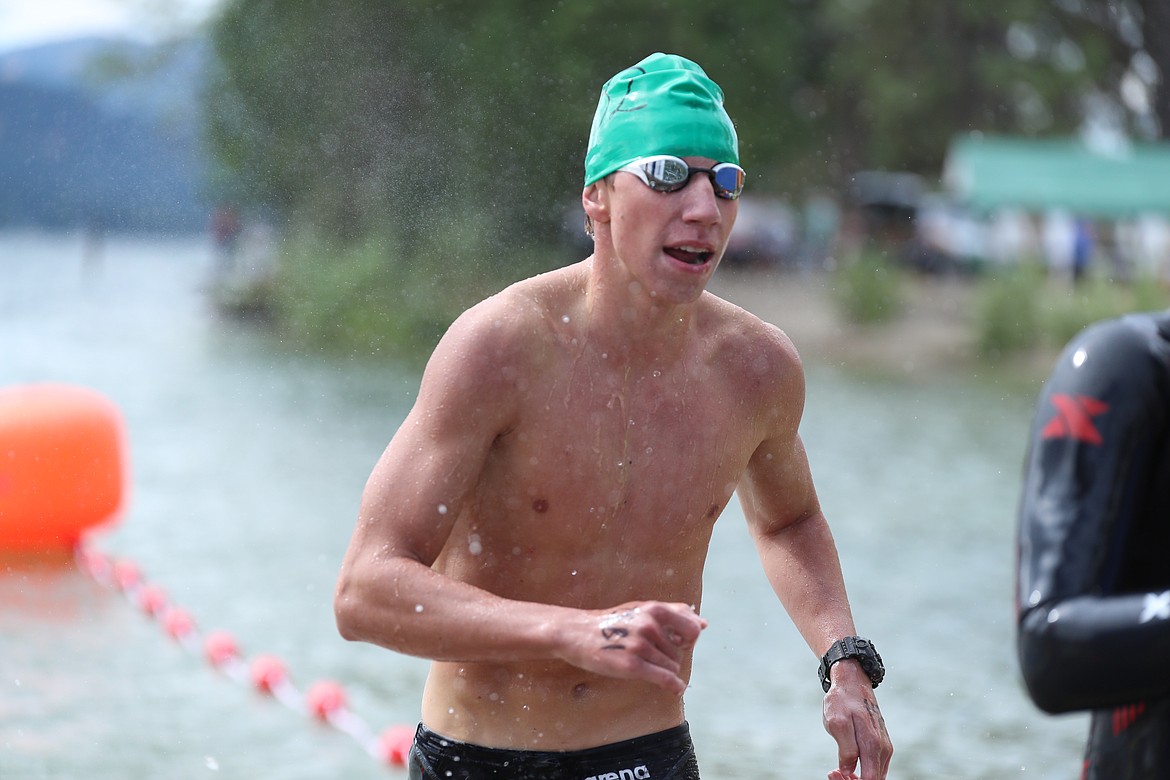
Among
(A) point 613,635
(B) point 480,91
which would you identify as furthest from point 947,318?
(A) point 613,635

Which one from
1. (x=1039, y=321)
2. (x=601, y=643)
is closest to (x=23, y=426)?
(x=601, y=643)

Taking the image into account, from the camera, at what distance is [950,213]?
3550 cm

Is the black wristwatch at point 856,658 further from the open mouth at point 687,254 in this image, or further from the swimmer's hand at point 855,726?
the open mouth at point 687,254

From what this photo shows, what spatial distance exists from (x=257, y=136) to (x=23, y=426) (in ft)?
40.9

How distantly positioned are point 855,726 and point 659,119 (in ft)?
3.17

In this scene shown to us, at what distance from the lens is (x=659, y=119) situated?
7.53ft

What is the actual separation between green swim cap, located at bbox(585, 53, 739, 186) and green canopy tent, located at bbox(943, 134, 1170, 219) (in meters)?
23.0

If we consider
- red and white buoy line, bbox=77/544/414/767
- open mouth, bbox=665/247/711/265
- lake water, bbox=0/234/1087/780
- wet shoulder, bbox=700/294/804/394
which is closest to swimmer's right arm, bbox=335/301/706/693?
open mouth, bbox=665/247/711/265

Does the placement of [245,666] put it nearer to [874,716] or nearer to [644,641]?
[874,716]

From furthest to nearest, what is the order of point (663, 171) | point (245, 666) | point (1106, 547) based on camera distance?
1. point (245, 666)
2. point (663, 171)
3. point (1106, 547)

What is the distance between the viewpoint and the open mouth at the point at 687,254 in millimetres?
2248

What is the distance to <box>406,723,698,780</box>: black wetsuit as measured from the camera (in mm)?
2322

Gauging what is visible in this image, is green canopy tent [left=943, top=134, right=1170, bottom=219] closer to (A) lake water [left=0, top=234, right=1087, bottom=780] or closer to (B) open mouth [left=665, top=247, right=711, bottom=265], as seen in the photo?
(A) lake water [left=0, top=234, right=1087, bottom=780]

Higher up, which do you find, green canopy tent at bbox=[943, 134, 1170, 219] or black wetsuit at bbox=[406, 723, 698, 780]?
green canopy tent at bbox=[943, 134, 1170, 219]
